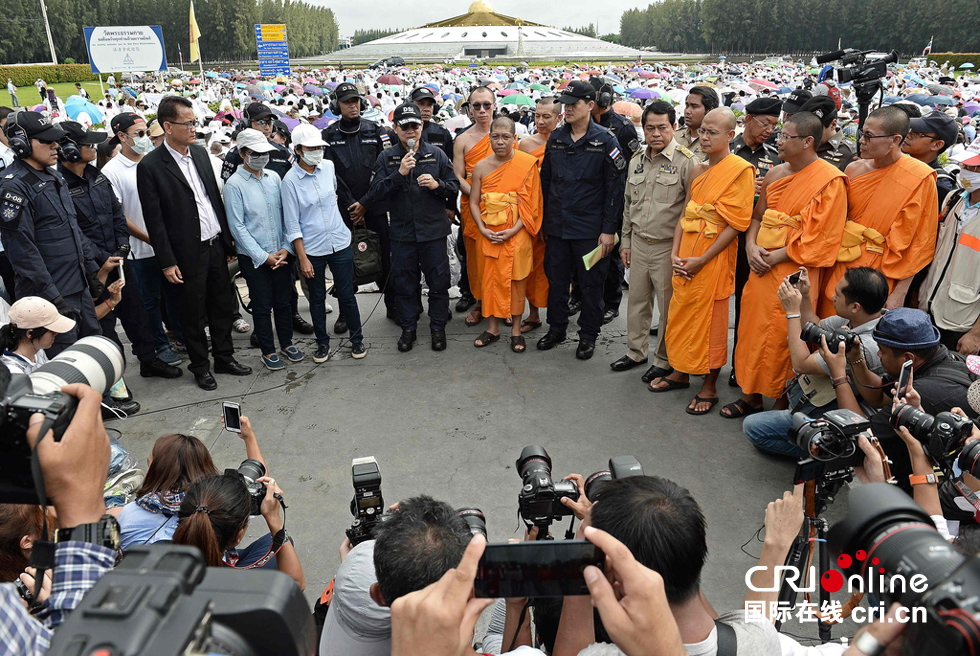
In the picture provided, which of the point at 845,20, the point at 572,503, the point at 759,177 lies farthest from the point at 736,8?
the point at 572,503

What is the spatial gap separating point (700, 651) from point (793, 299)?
2.47 meters

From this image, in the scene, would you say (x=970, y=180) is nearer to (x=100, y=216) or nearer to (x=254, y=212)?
(x=254, y=212)

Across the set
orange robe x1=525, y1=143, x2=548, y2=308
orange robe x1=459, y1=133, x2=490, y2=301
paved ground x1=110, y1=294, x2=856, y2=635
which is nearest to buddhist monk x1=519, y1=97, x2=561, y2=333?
orange robe x1=525, y1=143, x2=548, y2=308

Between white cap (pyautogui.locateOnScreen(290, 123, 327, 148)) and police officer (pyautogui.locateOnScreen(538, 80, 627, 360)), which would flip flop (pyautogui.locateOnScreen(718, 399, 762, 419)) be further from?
white cap (pyautogui.locateOnScreen(290, 123, 327, 148))

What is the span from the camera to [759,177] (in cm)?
480

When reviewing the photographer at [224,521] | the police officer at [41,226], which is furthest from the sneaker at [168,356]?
the photographer at [224,521]

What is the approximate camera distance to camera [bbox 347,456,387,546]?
207 cm

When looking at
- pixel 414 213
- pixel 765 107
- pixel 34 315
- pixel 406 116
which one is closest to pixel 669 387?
pixel 765 107

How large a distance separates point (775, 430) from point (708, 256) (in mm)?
1184

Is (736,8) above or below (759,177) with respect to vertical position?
above

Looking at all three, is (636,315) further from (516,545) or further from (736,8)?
(736,8)

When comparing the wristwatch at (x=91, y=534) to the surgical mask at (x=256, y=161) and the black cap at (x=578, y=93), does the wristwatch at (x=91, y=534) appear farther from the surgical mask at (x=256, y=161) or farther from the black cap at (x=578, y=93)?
the black cap at (x=578, y=93)

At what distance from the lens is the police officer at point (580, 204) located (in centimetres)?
473

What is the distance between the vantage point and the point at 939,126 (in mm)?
4078
